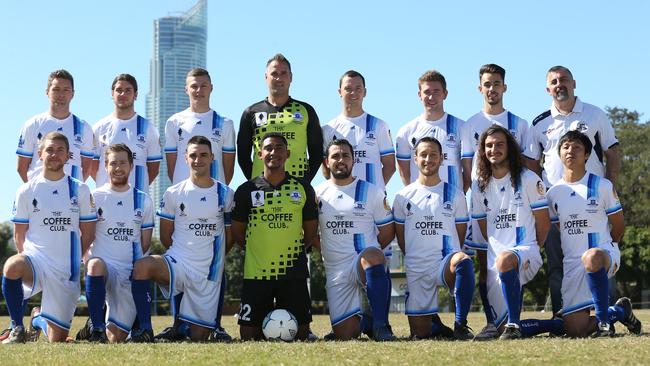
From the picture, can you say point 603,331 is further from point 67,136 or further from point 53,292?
point 67,136

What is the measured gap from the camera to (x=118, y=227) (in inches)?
378

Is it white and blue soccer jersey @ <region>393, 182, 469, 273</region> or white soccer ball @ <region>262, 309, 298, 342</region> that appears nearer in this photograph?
white soccer ball @ <region>262, 309, 298, 342</region>

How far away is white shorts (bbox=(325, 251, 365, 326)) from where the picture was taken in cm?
954

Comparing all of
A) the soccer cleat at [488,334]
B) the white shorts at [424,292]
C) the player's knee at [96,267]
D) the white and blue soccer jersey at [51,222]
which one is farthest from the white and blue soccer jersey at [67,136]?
A: the soccer cleat at [488,334]

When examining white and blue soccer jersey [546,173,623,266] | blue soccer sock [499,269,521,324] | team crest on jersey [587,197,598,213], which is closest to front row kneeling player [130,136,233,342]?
blue soccer sock [499,269,521,324]

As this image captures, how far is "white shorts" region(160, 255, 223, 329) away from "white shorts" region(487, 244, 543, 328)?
2.98 meters

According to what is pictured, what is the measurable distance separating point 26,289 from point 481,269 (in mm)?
4956

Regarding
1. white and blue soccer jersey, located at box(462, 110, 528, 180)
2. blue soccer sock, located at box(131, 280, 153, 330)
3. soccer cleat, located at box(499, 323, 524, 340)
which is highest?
white and blue soccer jersey, located at box(462, 110, 528, 180)

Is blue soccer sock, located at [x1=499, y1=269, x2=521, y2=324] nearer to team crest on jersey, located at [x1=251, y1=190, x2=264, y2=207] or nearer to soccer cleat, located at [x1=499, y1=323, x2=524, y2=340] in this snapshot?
soccer cleat, located at [x1=499, y1=323, x2=524, y2=340]

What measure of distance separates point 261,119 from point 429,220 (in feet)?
7.46

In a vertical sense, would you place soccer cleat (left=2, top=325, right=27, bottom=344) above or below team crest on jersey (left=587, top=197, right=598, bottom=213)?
below

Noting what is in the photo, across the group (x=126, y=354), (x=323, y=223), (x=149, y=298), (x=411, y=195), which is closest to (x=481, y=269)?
(x=411, y=195)

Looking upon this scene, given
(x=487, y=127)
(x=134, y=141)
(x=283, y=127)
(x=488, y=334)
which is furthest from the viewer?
(x=134, y=141)

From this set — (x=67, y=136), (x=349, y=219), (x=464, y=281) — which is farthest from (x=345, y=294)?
(x=67, y=136)
